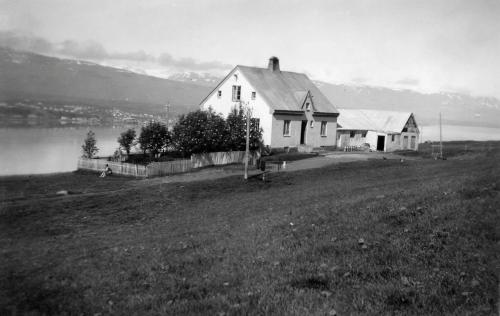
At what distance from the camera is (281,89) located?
5459 centimetres

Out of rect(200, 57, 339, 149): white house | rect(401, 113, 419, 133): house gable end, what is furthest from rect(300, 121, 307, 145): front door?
rect(401, 113, 419, 133): house gable end

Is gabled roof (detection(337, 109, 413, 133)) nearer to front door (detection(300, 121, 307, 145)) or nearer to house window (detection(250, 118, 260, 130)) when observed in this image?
front door (detection(300, 121, 307, 145))

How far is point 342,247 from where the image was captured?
1012cm

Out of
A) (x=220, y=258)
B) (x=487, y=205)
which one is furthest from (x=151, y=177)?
(x=487, y=205)

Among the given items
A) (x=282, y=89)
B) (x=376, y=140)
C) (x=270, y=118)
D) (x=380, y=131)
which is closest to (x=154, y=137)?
(x=270, y=118)

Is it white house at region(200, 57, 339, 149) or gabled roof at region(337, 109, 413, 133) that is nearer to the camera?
white house at region(200, 57, 339, 149)

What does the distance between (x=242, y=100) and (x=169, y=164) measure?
1691 centimetres

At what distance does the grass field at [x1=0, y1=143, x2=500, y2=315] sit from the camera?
7.38 m

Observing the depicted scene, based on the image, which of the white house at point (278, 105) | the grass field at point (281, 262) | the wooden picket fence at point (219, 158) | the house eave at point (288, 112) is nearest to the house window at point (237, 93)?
the white house at point (278, 105)

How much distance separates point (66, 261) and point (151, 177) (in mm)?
25884

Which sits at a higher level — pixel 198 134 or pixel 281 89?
pixel 281 89

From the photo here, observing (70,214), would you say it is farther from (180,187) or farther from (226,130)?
(226,130)

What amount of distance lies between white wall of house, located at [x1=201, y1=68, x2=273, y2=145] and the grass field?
A: 31225mm

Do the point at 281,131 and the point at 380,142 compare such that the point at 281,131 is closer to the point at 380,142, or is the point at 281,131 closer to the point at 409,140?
the point at 380,142
